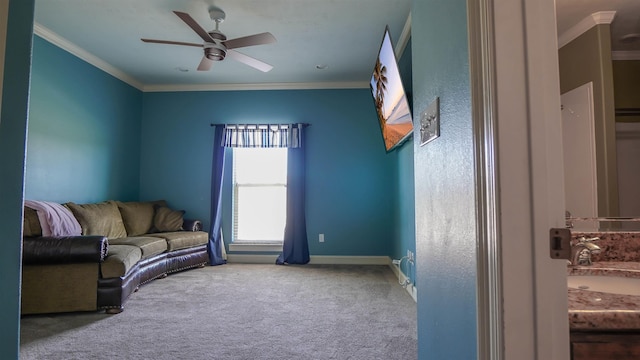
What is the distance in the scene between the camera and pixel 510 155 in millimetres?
661

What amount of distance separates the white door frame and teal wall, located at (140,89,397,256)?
402cm

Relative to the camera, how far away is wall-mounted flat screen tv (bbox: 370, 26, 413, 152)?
264cm

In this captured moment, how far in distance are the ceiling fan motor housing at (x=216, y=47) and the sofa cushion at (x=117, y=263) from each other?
201 centimetres

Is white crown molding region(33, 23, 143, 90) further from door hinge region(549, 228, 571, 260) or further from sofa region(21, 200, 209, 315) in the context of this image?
door hinge region(549, 228, 571, 260)

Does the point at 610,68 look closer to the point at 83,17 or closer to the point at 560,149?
the point at 560,149

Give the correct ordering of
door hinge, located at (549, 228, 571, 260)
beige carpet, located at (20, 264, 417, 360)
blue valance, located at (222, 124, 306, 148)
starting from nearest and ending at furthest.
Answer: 1. door hinge, located at (549, 228, 571, 260)
2. beige carpet, located at (20, 264, 417, 360)
3. blue valance, located at (222, 124, 306, 148)

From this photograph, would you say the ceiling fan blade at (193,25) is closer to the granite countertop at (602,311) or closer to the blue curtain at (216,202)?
the blue curtain at (216,202)

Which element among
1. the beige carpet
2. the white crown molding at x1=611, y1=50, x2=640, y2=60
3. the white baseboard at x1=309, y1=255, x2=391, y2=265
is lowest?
the beige carpet

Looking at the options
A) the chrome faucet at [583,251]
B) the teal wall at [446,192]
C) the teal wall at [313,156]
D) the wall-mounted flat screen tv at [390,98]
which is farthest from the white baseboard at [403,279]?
the chrome faucet at [583,251]

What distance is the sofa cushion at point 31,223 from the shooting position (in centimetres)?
269

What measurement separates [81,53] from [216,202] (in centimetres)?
246

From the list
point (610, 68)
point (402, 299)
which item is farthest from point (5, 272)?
point (402, 299)

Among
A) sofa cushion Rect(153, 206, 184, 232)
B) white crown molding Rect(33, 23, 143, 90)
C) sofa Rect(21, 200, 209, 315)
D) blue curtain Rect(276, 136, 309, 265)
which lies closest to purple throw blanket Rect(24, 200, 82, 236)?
sofa Rect(21, 200, 209, 315)

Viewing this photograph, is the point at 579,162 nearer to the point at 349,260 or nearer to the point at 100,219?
the point at 349,260
